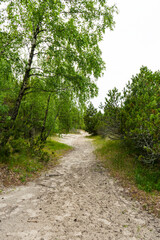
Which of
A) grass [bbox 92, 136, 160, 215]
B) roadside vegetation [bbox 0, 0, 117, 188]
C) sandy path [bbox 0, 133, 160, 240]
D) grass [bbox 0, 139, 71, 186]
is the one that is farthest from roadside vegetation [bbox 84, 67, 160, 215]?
grass [bbox 0, 139, 71, 186]

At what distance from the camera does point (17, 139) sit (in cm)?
899

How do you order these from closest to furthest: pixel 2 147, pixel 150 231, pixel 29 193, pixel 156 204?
pixel 150 231 → pixel 156 204 → pixel 29 193 → pixel 2 147

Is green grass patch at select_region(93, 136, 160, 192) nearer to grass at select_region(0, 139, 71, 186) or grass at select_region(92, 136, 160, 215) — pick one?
grass at select_region(92, 136, 160, 215)

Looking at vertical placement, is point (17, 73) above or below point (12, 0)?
below

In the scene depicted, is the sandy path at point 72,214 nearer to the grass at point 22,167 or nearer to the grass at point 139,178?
the grass at point 139,178

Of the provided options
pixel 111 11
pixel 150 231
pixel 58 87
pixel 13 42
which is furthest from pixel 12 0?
pixel 150 231

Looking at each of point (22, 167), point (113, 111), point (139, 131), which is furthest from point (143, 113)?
point (22, 167)

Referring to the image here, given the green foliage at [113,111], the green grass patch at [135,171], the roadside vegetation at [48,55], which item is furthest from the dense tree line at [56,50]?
the green grass patch at [135,171]

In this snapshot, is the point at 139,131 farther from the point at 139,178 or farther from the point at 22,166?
the point at 22,166

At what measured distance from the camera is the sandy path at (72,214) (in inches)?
147

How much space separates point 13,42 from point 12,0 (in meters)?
Result: 1.85

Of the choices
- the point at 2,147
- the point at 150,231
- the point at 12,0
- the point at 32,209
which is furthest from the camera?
the point at 2,147

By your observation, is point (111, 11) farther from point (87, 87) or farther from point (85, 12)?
point (87, 87)

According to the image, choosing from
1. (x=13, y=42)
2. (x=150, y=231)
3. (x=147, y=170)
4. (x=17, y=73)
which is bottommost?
(x=150, y=231)
